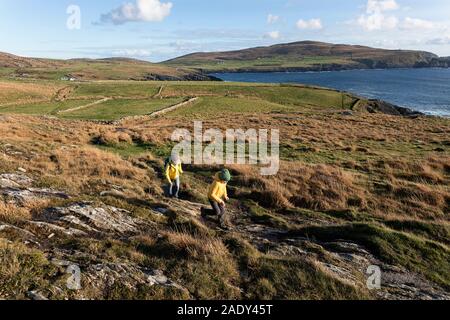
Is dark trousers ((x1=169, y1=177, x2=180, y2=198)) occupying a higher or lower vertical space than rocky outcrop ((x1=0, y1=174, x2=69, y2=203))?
lower

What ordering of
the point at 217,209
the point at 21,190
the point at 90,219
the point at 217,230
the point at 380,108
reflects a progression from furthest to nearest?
1. the point at 380,108
2. the point at 21,190
3. the point at 217,209
4. the point at 217,230
5. the point at 90,219

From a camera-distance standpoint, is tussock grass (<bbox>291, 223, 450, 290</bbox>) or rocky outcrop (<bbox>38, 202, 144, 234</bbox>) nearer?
tussock grass (<bbox>291, 223, 450, 290</bbox>)

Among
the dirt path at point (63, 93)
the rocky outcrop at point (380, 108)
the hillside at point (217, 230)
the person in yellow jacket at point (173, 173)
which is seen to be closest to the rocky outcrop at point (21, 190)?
the hillside at point (217, 230)

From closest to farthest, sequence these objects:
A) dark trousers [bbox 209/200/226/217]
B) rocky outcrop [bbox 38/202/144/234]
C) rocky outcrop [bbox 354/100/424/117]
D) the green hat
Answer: rocky outcrop [bbox 38/202/144/234], the green hat, dark trousers [bbox 209/200/226/217], rocky outcrop [bbox 354/100/424/117]

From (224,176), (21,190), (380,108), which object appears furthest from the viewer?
(380,108)

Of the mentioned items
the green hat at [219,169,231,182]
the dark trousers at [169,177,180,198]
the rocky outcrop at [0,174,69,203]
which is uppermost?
the green hat at [219,169,231,182]

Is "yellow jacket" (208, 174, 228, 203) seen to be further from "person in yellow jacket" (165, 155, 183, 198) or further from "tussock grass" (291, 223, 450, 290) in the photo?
"person in yellow jacket" (165, 155, 183, 198)

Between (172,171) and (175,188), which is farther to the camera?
(175,188)

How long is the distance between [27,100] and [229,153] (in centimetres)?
5661

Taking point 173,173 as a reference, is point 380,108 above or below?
above

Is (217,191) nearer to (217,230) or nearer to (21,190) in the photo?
(217,230)

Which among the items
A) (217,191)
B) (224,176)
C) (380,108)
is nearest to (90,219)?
(217,191)

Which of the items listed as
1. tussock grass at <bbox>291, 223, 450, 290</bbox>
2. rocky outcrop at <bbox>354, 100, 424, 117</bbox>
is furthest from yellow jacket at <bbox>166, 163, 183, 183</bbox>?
rocky outcrop at <bbox>354, 100, 424, 117</bbox>

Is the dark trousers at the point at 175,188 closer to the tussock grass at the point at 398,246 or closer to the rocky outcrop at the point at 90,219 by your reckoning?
the rocky outcrop at the point at 90,219
